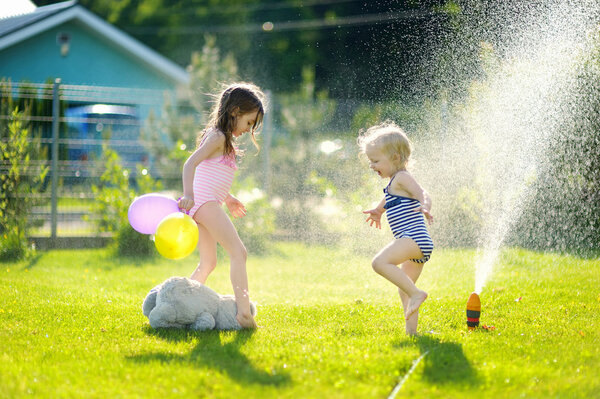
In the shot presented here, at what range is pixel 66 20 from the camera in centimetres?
1752

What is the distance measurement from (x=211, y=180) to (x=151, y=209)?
0.56 m

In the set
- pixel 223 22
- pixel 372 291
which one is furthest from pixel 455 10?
pixel 223 22

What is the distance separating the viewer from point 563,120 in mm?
8445

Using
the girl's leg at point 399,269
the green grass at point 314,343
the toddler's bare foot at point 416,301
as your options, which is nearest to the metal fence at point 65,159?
the green grass at point 314,343

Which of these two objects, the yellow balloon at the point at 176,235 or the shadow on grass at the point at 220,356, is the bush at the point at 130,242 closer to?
the shadow on grass at the point at 220,356

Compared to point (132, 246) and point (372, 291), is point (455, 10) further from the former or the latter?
point (132, 246)

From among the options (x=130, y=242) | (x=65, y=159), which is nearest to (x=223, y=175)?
(x=130, y=242)

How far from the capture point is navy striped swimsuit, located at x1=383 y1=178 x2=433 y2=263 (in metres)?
4.30

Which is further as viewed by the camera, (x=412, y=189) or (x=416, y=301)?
(x=412, y=189)

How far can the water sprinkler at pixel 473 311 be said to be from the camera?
Result: 443 cm

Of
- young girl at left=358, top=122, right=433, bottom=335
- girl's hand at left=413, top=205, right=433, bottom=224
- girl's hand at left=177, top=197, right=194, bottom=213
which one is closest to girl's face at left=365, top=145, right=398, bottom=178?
young girl at left=358, top=122, right=433, bottom=335

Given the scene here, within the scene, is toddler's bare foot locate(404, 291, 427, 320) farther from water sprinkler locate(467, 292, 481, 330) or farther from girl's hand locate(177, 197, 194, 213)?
girl's hand locate(177, 197, 194, 213)

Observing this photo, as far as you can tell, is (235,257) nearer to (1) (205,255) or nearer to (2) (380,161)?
(1) (205,255)

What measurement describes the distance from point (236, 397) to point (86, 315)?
2.35m
